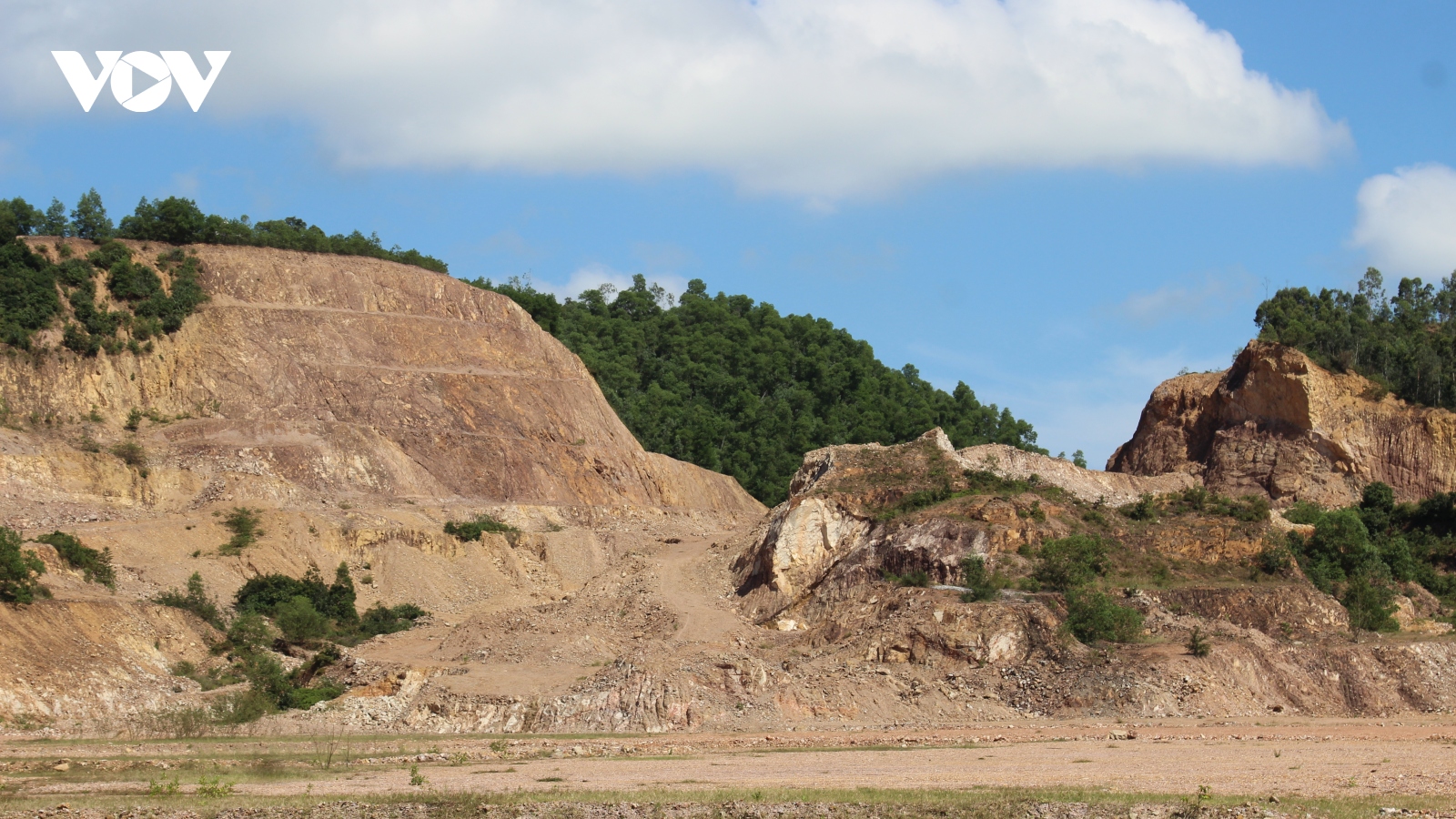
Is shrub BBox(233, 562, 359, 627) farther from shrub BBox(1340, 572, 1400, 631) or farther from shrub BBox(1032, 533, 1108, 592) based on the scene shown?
shrub BBox(1340, 572, 1400, 631)

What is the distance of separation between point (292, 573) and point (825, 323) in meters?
65.1

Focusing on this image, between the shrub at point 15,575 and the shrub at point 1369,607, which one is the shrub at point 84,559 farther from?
the shrub at point 1369,607

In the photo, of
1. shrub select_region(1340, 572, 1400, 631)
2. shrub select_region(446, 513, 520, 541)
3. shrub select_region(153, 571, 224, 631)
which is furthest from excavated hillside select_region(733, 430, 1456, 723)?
shrub select_region(153, 571, 224, 631)

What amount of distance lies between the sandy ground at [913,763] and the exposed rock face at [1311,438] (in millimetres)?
33211

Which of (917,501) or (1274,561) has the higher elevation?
(917,501)

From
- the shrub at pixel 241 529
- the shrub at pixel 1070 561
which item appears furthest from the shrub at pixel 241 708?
the shrub at pixel 1070 561

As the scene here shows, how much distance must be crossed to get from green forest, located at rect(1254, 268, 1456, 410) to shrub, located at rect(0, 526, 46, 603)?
54.5m

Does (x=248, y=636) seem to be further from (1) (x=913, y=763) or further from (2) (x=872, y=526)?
(1) (x=913, y=763)

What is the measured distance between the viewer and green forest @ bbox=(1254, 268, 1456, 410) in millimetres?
66062

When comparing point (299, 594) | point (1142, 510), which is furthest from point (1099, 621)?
point (299, 594)

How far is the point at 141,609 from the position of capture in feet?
134

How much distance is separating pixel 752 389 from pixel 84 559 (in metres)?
62.3

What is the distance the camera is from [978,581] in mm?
42375

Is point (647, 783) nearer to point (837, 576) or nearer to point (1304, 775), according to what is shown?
point (1304, 775)
